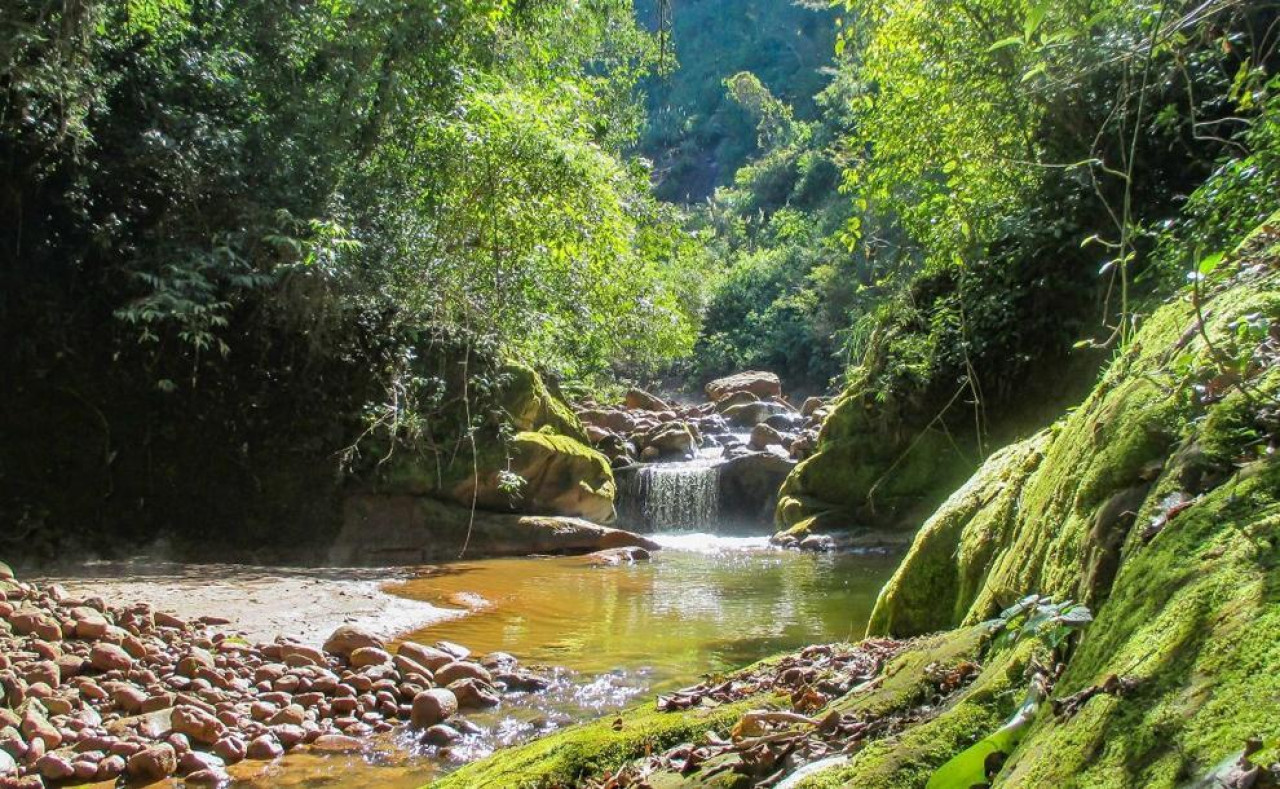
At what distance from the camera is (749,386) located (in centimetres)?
2948

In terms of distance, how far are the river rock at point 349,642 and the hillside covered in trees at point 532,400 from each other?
0.10ft

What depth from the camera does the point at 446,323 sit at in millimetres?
13195

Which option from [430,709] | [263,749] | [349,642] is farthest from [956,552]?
[349,642]

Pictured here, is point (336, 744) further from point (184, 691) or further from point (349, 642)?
point (349, 642)

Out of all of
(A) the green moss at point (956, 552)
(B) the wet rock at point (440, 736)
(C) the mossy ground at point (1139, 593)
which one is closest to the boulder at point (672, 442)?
(B) the wet rock at point (440, 736)

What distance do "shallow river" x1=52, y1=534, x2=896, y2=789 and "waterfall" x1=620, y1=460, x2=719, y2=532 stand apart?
3792mm

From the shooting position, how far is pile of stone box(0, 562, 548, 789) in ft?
16.3

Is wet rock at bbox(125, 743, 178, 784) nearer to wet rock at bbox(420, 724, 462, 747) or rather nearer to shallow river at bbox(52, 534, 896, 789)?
shallow river at bbox(52, 534, 896, 789)

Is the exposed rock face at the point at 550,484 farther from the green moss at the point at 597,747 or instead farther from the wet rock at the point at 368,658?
the green moss at the point at 597,747

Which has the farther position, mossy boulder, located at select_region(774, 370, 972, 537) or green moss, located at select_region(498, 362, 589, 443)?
green moss, located at select_region(498, 362, 589, 443)

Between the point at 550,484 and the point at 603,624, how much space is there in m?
5.92

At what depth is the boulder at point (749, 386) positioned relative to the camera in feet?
96.4

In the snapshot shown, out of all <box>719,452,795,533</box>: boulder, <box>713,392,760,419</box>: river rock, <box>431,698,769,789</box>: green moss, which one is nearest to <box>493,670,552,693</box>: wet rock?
<box>431,698,769,789</box>: green moss

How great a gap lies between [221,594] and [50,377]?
437 cm
